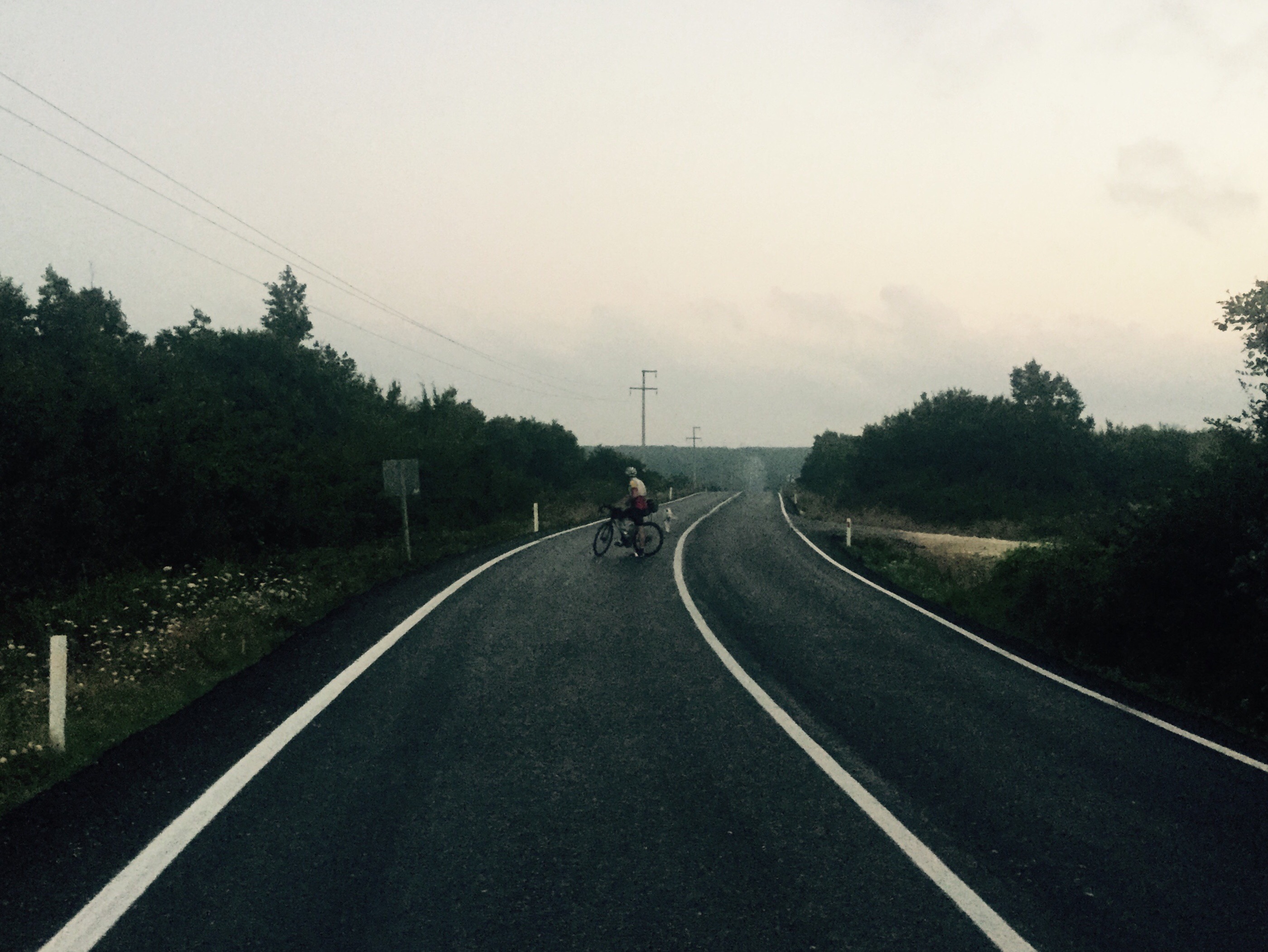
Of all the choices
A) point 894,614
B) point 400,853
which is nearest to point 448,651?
point 400,853

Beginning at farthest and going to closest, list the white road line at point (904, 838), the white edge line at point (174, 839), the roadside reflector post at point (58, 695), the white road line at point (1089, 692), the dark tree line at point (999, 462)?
the dark tree line at point (999, 462)
the white road line at point (1089, 692)
the roadside reflector post at point (58, 695)
the white road line at point (904, 838)
the white edge line at point (174, 839)

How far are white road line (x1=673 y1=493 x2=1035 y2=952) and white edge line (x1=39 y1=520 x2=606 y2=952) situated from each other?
3785 millimetres

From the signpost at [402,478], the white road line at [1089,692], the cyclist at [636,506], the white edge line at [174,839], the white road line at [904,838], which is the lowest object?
the white road line at [1089,692]

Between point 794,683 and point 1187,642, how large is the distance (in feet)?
16.0

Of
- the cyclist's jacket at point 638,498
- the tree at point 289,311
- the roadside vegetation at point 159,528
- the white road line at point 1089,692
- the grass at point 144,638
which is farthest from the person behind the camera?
the tree at point 289,311

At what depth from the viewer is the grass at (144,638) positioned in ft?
20.3

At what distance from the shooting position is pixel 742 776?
5.60 meters

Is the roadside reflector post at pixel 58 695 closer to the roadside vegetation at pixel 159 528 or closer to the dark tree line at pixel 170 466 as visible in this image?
the roadside vegetation at pixel 159 528

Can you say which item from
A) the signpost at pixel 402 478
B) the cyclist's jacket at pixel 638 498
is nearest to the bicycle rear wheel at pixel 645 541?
the cyclist's jacket at pixel 638 498

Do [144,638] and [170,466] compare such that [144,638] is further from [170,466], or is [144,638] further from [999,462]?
[999,462]

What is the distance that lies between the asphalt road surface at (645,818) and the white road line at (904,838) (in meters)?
0.06

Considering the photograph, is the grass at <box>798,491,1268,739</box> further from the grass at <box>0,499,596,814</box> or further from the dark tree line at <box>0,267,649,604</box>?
the dark tree line at <box>0,267,649,604</box>

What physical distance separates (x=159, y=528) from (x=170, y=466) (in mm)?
1316

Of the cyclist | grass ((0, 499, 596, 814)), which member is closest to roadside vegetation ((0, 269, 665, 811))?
grass ((0, 499, 596, 814))
